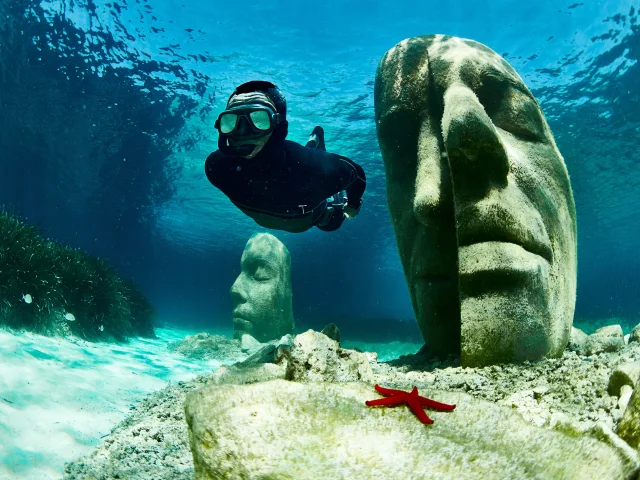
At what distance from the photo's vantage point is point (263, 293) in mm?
14492

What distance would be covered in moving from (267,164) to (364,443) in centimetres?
401

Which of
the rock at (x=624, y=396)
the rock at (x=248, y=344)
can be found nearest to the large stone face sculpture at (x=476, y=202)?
the rock at (x=624, y=396)

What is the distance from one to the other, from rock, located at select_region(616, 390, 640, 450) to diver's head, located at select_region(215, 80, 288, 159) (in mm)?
4163

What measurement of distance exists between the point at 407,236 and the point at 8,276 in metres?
7.88

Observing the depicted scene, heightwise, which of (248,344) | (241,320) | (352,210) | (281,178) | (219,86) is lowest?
(248,344)

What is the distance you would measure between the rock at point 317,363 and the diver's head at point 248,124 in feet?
8.51

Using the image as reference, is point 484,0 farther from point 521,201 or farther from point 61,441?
point 61,441

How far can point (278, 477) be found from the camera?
4.58 feet

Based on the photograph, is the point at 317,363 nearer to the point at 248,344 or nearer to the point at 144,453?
the point at 144,453

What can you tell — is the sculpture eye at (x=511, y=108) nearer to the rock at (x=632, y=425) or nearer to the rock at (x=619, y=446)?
the rock at (x=632, y=425)

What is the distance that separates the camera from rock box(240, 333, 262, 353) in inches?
469

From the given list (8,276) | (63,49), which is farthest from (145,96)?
(8,276)

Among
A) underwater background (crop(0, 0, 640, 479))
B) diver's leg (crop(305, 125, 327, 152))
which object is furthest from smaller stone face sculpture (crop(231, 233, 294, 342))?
diver's leg (crop(305, 125, 327, 152))

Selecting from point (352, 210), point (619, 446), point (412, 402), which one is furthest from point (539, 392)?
point (352, 210)
